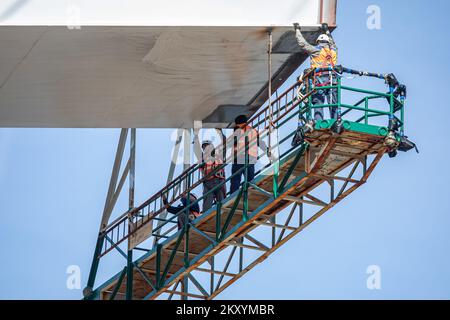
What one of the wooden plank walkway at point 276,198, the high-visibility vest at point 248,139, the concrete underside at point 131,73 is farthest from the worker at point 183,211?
the concrete underside at point 131,73

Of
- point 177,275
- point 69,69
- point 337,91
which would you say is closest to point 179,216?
point 177,275

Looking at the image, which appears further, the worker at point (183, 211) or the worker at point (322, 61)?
the worker at point (183, 211)

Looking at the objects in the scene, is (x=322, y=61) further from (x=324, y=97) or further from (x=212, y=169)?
(x=212, y=169)

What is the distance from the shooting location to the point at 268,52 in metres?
36.4

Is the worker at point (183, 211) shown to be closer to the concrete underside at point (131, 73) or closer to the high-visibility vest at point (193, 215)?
the high-visibility vest at point (193, 215)

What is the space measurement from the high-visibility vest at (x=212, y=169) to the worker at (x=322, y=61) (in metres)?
4.33

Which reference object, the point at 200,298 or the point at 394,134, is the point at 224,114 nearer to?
the point at 200,298

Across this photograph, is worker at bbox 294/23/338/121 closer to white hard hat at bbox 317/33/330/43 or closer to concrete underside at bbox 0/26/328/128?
white hard hat at bbox 317/33/330/43

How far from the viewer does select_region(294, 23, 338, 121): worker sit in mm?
33375

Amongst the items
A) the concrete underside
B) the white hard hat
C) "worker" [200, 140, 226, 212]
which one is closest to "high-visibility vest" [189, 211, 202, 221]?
"worker" [200, 140, 226, 212]

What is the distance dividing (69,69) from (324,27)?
7169 mm

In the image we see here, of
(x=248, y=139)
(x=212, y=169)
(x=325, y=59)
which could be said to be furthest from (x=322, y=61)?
(x=212, y=169)

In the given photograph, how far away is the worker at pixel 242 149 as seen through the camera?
35625 millimetres

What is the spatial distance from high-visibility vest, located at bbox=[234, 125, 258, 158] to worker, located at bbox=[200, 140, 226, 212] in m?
1.19
